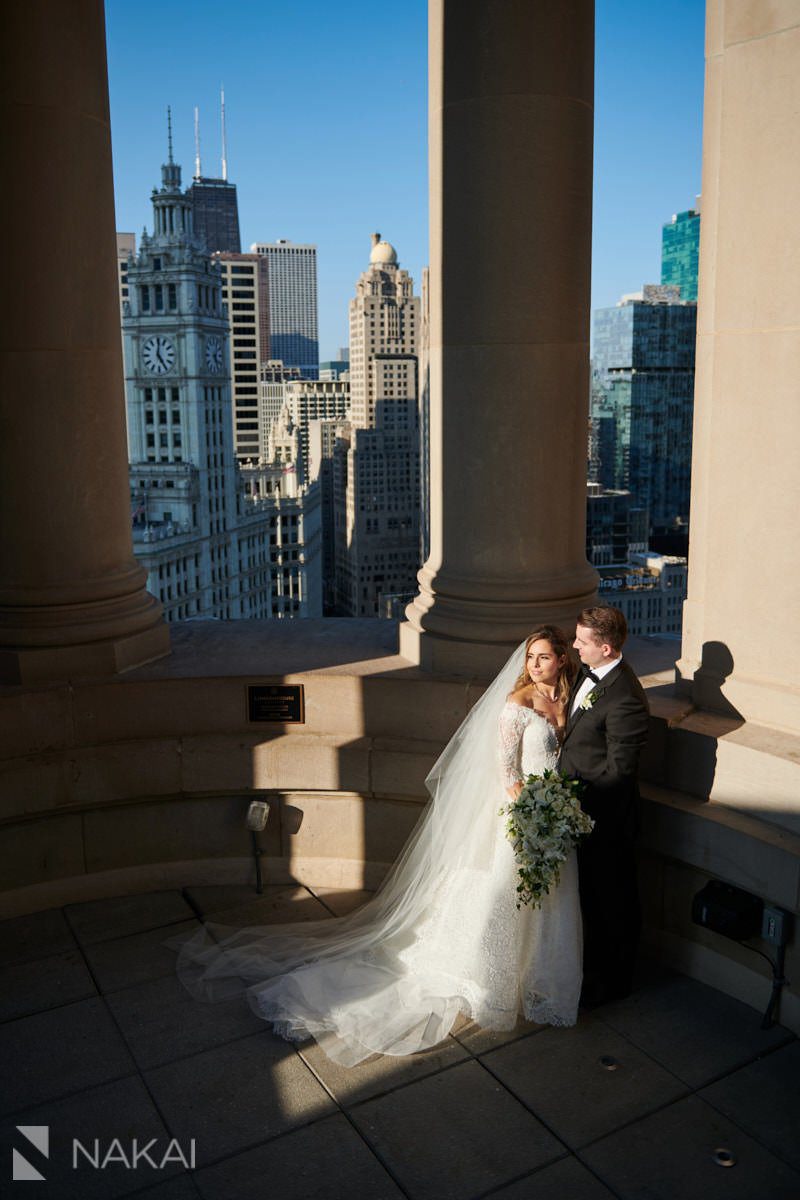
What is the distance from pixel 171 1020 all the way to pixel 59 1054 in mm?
1295

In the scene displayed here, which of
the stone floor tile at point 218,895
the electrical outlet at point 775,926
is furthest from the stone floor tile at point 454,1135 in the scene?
the stone floor tile at point 218,895

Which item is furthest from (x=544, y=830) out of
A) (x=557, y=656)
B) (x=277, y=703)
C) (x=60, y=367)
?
(x=60, y=367)

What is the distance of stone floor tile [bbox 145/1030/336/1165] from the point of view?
35.1 ft

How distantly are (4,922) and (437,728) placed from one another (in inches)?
261

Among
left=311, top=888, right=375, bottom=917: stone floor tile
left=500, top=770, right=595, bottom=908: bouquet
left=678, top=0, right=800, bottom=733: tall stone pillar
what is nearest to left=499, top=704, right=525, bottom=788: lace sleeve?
left=500, top=770, right=595, bottom=908: bouquet

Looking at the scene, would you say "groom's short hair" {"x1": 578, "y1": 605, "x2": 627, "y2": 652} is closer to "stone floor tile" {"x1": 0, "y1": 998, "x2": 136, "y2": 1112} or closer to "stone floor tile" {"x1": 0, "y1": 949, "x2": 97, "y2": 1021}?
"stone floor tile" {"x1": 0, "y1": 998, "x2": 136, "y2": 1112}

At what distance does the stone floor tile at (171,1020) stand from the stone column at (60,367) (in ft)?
16.3

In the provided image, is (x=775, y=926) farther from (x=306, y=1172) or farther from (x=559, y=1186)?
(x=306, y=1172)

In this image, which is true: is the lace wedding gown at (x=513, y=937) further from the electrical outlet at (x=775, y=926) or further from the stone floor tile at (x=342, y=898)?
the stone floor tile at (x=342, y=898)

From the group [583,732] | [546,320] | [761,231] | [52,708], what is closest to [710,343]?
[761,231]

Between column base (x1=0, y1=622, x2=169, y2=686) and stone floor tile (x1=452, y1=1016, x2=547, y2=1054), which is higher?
column base (x1=0, y1=622, x2=169, y2=686)

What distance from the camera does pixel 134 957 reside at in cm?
1409

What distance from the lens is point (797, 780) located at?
12.2m

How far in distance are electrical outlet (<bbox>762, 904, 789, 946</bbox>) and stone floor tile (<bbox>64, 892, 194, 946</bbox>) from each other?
7.80 metres
